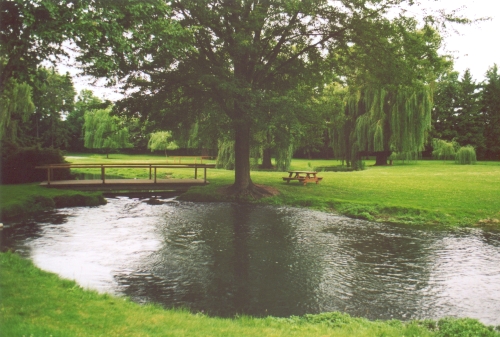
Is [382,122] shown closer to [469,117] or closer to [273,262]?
[273,262]

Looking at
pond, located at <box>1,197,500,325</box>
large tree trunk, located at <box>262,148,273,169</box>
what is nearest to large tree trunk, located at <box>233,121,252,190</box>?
pond, located at <box>1,197,500,325</box>

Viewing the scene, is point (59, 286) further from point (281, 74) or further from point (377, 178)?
point (377, 178)

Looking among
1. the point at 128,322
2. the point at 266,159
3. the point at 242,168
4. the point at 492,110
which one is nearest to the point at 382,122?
the point at 266,159

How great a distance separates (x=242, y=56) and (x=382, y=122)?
16.0 metres

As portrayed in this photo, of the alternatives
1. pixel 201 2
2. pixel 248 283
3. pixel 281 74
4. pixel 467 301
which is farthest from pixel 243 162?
pixel 467 301

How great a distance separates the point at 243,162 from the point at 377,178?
9.90m

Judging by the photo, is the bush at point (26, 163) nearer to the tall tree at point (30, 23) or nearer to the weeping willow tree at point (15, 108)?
the weeping willow tree at point (15, 108)

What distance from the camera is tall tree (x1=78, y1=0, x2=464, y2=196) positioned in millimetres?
19000

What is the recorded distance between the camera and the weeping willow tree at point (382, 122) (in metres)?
31.7

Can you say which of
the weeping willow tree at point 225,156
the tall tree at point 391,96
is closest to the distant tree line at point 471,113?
the tall tree at point 391,96

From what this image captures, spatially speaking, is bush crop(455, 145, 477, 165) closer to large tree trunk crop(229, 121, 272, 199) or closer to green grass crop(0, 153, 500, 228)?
green grass crop(0, 153, 500, 228)

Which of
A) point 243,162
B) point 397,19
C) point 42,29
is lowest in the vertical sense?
point 243,162

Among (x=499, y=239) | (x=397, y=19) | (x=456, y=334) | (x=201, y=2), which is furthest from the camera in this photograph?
(x=397, y=19)

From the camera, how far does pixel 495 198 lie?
19.3 m
